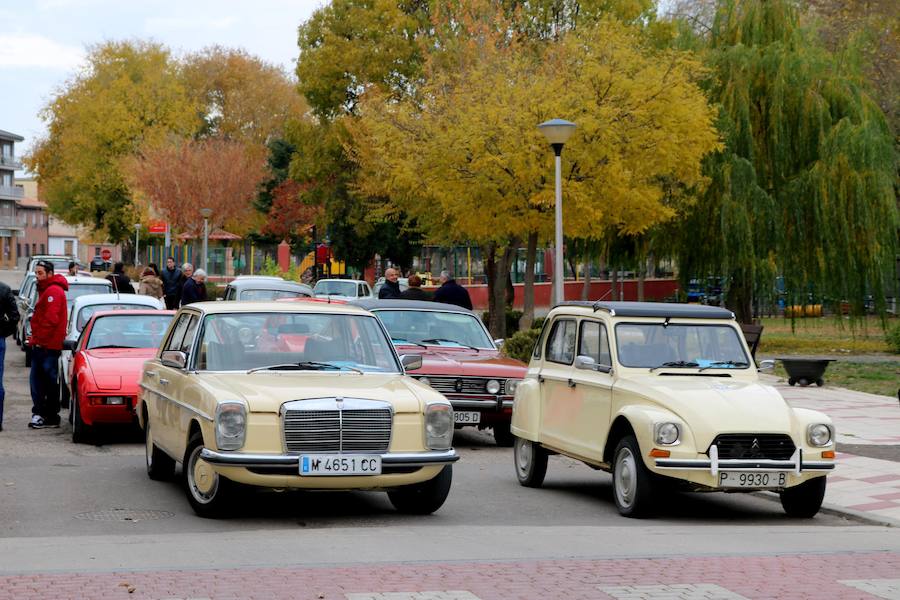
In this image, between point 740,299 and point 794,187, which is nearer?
point 794,187

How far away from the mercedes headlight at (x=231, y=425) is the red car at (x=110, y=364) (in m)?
5.81

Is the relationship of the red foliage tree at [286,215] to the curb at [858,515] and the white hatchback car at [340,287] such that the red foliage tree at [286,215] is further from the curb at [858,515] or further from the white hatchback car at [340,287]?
the curb at [858,515]

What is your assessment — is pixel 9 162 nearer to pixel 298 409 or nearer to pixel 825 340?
pixel 825 340

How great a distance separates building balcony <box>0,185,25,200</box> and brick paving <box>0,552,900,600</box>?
14674cm

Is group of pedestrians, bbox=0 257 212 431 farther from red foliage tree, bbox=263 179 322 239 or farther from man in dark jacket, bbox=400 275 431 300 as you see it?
red foliage tree, bbox=263 179 322 239

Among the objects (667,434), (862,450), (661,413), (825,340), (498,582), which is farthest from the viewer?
(825,340)

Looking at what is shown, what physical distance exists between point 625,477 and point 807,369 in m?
15.1

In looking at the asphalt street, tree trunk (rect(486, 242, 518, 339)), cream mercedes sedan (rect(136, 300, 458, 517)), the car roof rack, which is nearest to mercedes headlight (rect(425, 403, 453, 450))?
cream mercedes sedan (rect(136, 300, 458, 517))

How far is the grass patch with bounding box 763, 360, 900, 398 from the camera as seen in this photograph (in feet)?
82.8

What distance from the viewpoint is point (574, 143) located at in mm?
30281

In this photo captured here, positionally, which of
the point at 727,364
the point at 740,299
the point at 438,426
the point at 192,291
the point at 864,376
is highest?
the point at 192,291

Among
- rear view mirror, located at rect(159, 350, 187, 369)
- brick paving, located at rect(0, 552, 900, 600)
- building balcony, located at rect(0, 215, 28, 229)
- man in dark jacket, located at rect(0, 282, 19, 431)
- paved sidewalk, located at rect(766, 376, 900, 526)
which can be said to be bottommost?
paved sidewalk, located at rect(766, 376, 900, 526)

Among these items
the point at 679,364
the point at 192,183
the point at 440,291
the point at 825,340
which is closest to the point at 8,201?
the point at 192,183

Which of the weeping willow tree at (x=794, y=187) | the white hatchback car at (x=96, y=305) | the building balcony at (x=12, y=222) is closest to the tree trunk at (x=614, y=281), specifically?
the weeping willow tree at (x=794, y=187)
